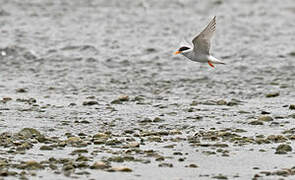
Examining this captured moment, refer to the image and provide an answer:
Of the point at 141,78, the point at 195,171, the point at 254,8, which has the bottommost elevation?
the point at 195,171

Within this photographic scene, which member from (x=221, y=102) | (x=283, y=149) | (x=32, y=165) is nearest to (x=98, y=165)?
(x=32, y=165)

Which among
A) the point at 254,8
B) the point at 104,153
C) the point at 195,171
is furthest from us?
the point at 254,8

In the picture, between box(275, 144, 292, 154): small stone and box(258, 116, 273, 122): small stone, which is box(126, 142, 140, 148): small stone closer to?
box(275, 144, 292, 154): small stone

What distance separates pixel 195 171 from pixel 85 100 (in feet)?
23.5

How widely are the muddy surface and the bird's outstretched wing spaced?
1.51 meters

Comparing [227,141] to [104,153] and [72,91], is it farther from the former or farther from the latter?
[72,91]

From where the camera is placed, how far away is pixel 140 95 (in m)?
18.3

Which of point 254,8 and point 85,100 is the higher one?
point 254,8

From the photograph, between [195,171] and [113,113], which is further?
[113,113]

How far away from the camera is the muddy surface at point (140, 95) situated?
36.9 ft

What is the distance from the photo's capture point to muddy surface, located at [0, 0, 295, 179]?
11234 millimetres

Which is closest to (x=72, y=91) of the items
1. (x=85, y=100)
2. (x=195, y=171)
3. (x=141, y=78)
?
(x=85, y=100)

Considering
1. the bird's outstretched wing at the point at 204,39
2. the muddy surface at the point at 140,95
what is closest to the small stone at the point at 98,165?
the muddy surface at the point at 140,95

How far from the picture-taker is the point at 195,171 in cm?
1081
